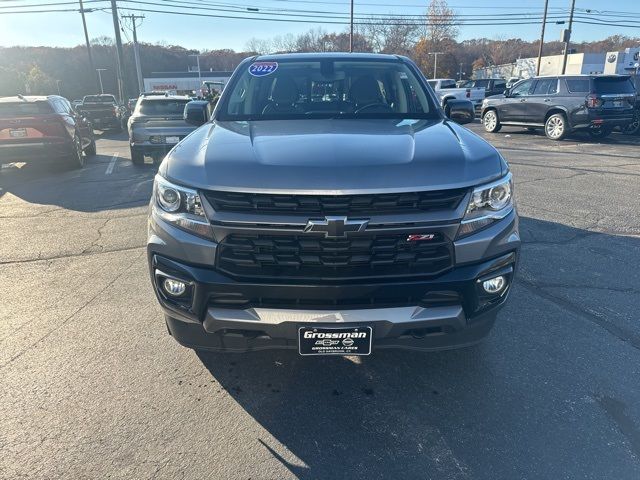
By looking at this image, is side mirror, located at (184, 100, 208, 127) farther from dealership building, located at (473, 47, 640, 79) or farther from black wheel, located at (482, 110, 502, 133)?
dealership building, located at (473, 47, 640, 79)

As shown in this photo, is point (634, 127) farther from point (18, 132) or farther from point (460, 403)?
point (18, 132)

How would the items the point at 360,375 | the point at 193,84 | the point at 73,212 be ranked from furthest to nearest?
the point at 193,84 < the point at 73,212 < the point at 360,375

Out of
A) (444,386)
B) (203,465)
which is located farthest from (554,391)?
(203,465)

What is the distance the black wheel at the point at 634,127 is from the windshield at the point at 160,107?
43.5 feet

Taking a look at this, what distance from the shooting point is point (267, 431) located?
8.28 feet

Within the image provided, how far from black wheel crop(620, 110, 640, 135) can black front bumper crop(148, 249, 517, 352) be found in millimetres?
15528

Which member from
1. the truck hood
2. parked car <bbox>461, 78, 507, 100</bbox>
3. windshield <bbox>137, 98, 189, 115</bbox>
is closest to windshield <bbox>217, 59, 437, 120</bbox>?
the truck hood

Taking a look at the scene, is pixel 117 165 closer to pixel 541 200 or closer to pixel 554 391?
pixel 541 200

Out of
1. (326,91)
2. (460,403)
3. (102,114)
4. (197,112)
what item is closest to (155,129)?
(197,112)

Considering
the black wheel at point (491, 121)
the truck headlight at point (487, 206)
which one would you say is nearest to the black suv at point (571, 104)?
the black wheel at point (491, 121)

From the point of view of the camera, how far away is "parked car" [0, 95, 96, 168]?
9.66 metres

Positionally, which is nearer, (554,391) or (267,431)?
(267,431)

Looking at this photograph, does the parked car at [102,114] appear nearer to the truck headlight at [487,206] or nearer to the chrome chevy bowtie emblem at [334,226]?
the chrome chevy bowtie emblem at [334,226]

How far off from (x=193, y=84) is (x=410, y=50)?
31933 millimetres
